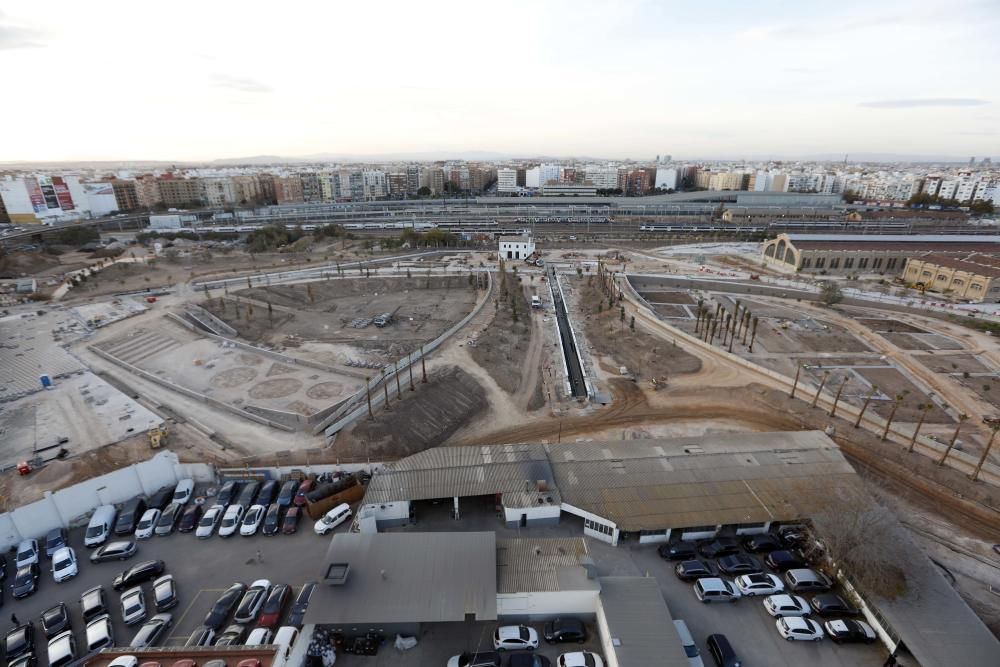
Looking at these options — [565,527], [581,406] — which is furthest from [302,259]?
[565,527]

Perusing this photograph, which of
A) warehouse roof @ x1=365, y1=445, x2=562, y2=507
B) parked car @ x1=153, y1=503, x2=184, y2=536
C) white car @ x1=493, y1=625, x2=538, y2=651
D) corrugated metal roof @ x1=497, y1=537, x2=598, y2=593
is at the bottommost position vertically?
white car @ x1=493, y1=625, x2=538, y2=651

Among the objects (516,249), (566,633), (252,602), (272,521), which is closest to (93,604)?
(252,602)

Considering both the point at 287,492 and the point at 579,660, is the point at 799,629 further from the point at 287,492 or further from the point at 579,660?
A: the point at 287,492

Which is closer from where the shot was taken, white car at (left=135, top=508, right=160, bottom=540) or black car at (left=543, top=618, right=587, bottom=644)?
black car at (left=543, top=618, right=587, bottom=644)

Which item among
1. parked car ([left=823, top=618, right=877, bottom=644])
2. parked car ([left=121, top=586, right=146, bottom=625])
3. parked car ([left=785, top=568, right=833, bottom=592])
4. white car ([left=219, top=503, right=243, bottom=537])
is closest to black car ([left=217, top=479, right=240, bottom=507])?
white car ([left=219, top=503, right=243, bottom=537])

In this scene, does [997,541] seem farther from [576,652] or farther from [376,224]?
[376,224]

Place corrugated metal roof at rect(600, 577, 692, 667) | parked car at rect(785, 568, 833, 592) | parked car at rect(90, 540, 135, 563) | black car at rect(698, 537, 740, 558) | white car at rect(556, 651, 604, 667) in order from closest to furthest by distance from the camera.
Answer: corrugated metal roof at rect(600, 577, 692, 667), white car at rect(556, 651, 604, 667), parked car at rect(785, 568, 833, 592), parked car at rect(90, 540, 135, 563), black car at rect(698, 537, 740, 558)

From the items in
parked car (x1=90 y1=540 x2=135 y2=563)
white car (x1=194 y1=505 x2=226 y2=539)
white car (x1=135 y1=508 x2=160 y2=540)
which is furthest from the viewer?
white car (x1=194 y1=505 x2=226 y2=539)

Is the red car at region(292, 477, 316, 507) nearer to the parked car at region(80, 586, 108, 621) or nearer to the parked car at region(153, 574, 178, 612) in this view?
the parked car at region(153, 574, 178, 612)
